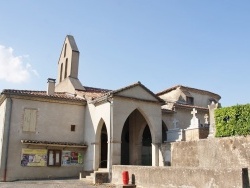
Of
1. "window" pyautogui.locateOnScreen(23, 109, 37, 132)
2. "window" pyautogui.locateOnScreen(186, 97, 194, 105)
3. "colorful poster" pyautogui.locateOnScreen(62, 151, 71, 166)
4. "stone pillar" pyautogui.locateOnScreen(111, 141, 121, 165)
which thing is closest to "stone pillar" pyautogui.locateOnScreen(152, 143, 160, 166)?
"stone pillar" pyautogui.locateOnScreen(111, 141, 121, 165)

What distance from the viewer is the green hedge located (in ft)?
49.4

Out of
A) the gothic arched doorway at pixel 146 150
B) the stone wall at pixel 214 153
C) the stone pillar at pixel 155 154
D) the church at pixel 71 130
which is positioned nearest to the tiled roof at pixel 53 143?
the church at pixel 71 130

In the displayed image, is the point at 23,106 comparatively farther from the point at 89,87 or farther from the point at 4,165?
the point at 89,87

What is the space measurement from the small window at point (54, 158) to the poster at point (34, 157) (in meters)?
0.36

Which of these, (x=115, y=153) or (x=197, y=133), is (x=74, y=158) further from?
(x=197, y=133)

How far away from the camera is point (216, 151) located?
52.6 feet

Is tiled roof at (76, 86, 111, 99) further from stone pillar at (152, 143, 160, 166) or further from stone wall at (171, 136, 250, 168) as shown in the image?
stone wall at (171, 136, 250, 168)

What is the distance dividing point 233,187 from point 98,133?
12555 millimetres

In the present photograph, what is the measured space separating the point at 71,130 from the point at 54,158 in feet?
8.09

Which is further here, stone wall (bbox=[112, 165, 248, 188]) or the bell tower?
the bell tower

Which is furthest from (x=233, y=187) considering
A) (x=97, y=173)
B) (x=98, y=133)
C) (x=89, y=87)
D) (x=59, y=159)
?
(x=89, y=87)

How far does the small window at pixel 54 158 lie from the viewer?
2120cm

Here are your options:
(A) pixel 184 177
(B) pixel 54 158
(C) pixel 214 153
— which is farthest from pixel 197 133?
(B) pixel 54 158

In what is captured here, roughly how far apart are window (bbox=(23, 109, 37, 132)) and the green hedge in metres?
12.3
